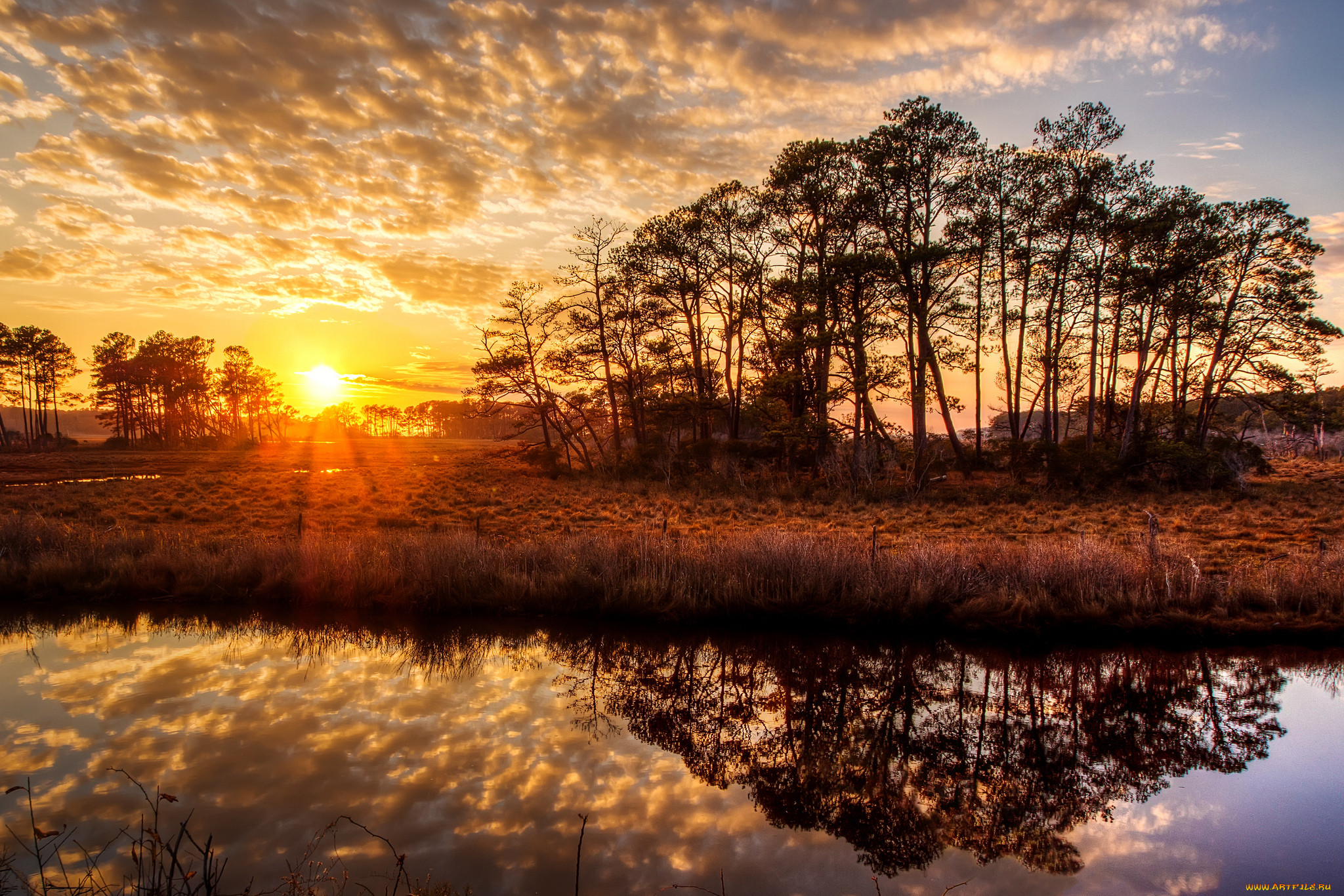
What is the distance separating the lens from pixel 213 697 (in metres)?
7.88

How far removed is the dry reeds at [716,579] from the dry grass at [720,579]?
0.03 meters

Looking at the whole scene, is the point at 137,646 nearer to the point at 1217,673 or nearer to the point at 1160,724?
the point at 1160,724

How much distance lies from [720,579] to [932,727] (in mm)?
4750

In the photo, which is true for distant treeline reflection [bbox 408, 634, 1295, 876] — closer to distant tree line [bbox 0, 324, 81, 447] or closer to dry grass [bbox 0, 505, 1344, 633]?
dry grass [bbox 0, 505, 1344, 633]

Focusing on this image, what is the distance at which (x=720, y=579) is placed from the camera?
37.9ft

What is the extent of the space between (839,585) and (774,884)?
682 cm

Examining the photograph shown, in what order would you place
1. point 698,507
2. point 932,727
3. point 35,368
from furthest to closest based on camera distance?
point 35,368 → point 698,507 → point 932,727

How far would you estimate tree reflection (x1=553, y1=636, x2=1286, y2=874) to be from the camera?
565cm

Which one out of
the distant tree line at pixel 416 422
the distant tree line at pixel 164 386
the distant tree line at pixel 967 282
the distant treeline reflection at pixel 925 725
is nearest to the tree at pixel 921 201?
the distant tree line at pixel 967 282

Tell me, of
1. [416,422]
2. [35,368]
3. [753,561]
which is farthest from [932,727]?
[416,422]

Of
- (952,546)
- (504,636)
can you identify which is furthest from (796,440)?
(504,636)

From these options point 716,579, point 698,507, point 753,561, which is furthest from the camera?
point 698,507

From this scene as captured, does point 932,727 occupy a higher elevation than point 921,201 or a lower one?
lower

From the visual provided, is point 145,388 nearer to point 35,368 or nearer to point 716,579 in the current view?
point 35,368
